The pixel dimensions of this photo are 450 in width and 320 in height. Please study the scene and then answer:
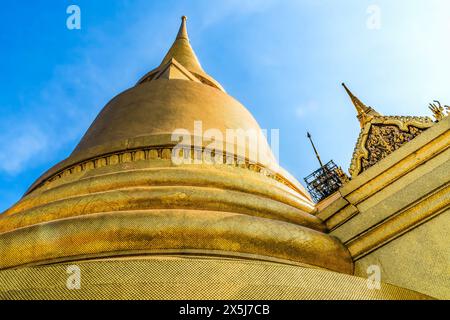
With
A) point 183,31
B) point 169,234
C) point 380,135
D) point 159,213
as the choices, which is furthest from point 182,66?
point 169,234

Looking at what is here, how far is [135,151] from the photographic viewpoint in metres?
6.56

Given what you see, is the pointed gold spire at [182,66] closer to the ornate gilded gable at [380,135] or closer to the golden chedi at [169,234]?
the golden chedi at [169,234]

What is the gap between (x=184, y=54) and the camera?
1512cm

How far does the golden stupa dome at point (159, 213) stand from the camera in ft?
14.0

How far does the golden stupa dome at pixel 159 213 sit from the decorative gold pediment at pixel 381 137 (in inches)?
32.6

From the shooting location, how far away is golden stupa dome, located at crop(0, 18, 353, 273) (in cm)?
427

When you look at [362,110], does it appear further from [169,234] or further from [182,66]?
[182,66]

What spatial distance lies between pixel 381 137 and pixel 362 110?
0.75 metres

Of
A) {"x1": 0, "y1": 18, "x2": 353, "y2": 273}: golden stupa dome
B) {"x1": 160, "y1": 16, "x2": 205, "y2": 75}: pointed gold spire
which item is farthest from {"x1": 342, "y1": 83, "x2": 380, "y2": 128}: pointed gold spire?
{"x1": 160, "y1": 16, "x2": 205, "y2": 75}: pointed gold spire

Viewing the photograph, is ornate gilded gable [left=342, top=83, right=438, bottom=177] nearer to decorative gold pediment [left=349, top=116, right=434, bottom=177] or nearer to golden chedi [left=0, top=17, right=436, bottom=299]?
decorative gold pediment [left=349, top=116, right=434, bottom=177]

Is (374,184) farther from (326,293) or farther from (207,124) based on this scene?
(207,124)

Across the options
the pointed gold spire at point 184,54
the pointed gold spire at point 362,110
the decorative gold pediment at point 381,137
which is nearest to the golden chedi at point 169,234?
the decorative gold pediment at point 381,137

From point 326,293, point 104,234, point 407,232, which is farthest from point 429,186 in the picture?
point 104,234

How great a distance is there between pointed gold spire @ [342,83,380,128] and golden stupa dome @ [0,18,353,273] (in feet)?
4.20
